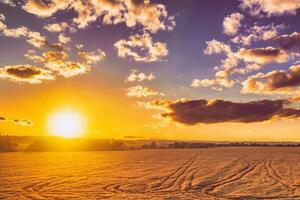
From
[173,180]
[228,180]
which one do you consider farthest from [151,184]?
[228,180]

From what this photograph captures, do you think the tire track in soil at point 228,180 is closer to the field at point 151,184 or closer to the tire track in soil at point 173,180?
the field at point 151,184

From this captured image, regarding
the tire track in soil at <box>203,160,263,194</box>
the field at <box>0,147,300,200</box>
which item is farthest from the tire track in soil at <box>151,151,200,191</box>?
the tire track in soil at <box>203,160,263,194</box>

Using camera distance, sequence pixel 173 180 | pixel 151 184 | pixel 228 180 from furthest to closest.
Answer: pixel 228 180
pixel 173 180
pixel 151 184

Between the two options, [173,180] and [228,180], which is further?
[228,180]

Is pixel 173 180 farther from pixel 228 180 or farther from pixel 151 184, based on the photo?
pixel 228 180

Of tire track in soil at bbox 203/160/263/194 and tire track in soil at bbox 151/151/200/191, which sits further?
tire track in soil at bbox 151/151/200/191

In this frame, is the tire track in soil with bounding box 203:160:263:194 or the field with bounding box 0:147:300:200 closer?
the field with bounding box 0:147:300:200

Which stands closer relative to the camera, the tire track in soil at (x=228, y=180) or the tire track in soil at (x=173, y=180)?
the tire track in soil at (x=228, y=180)

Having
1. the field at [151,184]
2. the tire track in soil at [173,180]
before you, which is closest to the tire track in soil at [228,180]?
the field at [151,184]

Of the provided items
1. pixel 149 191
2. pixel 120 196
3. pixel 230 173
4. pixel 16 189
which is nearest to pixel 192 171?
pixel 230 173

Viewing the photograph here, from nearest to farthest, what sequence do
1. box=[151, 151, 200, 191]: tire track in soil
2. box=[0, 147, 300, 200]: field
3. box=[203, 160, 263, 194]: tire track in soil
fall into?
box=[0, 147, 300, 200]: field, box=[203, 160, 263, 194]: tire track in soil, box=[151, 151, 200, 191]: tire track in soil

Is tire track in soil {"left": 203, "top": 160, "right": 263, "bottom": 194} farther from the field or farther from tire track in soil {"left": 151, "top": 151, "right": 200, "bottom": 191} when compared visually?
tire track in soil {"left": 151, "top": 151, "right": 200, "bottom": 191}

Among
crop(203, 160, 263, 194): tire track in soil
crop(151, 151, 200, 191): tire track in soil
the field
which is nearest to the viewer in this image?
the field

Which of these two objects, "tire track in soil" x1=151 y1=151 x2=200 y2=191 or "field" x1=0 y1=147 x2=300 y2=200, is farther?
"tire track in soil" x1=151 y1=151 x2=200 y2=191
